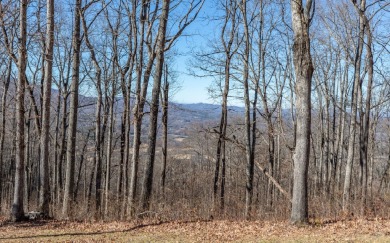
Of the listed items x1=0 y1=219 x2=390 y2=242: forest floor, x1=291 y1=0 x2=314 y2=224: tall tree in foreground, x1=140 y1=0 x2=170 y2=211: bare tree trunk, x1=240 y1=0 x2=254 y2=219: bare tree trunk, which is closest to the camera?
x1=0 y1=219 x2=390 y2=242: forest floor

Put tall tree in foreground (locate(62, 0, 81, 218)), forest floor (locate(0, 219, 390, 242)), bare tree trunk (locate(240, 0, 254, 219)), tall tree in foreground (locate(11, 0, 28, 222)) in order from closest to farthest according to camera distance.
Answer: forest floor (locate(0, 219, 390, 242)) → tall tree in foreground (locate(11, 0, 28, 222)) → tall tree in foreground (locate(62, 0, 81, 218)) → bare tree trunk (locate(240, 0, 254, 219))

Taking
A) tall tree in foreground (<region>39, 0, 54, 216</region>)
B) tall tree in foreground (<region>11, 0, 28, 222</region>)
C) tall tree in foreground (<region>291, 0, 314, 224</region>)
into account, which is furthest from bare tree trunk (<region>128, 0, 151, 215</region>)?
tall tree in foreground (<region>291, 0, 314, 224</region>)

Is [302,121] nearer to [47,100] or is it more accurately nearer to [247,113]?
[47,100]

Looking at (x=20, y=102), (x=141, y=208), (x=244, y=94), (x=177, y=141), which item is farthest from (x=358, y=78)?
(x=177, y=141)

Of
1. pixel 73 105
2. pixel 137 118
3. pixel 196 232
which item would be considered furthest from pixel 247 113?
pixel 196 232

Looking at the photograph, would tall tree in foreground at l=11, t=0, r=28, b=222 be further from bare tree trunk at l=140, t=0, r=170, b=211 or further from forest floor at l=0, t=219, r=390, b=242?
bare tree trunk at l=140, t=0, r=170, b=211

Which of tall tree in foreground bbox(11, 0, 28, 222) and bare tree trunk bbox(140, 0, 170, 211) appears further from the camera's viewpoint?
bare tree trunk bbox(140, 0, 170, 211)

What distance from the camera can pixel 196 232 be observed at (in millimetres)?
8297

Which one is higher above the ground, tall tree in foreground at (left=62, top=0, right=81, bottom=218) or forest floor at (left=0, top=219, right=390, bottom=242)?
tall tree in foreground at (left=62, top=0, right=81, bottom=218)

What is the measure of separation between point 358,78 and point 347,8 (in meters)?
3.81

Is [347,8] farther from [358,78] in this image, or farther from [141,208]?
[141,208]

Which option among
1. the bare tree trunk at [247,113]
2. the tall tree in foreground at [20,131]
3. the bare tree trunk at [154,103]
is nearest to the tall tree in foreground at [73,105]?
the tall tree in foreground at [20,131]

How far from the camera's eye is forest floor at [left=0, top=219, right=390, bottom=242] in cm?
696

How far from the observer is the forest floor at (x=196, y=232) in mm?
6961
